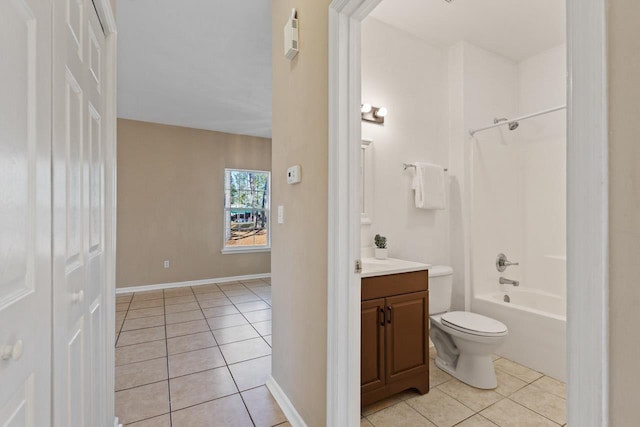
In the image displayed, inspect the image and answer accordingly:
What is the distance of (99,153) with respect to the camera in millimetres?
1272

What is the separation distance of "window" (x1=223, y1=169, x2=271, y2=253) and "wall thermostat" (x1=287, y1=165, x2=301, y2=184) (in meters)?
3.67

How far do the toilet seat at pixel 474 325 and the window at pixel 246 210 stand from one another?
383 cm

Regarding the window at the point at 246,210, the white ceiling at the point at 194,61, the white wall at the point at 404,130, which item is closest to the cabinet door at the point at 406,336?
the white wall at the point at 404,130

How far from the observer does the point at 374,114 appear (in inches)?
94.3

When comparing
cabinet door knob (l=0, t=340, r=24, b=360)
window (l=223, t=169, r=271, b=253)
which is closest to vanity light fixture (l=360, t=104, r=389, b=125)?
cabinet door knob (l=0, t=340, r=24, b=360)

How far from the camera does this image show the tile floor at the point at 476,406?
1.67m

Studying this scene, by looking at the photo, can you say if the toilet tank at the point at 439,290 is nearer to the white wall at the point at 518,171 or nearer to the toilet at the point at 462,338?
the toilet at the point at 462,338

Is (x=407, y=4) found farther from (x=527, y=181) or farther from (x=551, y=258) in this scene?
(x=551, y=258)

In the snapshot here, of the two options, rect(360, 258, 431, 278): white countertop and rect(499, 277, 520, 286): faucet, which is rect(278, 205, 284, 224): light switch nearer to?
rect(360, 258, 431, 278): white countertop

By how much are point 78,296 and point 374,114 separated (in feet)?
7.28

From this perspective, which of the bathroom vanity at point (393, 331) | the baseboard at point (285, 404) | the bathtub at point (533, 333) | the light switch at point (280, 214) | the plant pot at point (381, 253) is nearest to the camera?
the baseboard at point (285, 404)

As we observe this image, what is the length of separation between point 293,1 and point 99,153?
53.4 inches

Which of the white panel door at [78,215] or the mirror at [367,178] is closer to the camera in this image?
the white panel door at [78,215]

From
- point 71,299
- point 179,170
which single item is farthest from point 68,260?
point 179,170
